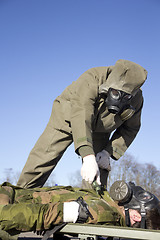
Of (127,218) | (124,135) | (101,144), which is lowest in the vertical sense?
(127,218)

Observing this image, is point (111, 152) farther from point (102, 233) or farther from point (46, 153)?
point (102, 233)

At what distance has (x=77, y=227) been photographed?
262 cm

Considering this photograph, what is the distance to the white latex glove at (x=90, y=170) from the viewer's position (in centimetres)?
322

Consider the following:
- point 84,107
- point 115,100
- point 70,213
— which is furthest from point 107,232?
point 115,100

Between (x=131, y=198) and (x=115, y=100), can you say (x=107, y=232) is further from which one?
(x=115, y=100)

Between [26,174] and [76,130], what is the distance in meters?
0.95

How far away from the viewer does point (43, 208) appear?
Answer: 2727 mm

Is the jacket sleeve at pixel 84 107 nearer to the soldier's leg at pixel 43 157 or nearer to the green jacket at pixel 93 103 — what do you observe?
the green jacket at pixel 93 103

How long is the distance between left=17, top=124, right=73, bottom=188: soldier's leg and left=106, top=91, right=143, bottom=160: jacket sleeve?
0.65 metres

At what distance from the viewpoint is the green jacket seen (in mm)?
3504

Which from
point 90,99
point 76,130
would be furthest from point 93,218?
point 90,99

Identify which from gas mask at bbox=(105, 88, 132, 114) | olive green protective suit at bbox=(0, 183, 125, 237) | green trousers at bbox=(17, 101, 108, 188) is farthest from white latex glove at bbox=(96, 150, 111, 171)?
olive green protective suit at bbox=(0, 183, 125, 237)

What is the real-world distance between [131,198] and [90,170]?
0.53m

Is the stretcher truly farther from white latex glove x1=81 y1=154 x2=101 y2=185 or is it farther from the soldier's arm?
the soldier's arm
